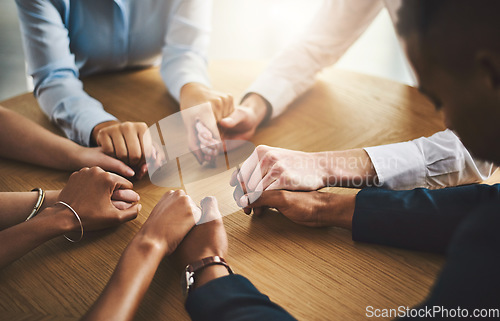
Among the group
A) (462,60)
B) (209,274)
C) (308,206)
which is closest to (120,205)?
(209,274)

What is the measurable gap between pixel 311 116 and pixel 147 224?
1.83 ft

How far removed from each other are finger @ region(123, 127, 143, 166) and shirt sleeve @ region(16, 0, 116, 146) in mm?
128

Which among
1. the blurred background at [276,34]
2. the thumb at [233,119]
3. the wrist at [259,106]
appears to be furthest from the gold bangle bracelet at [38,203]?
the blurred background at [276,34]

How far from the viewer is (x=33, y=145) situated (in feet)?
3.16

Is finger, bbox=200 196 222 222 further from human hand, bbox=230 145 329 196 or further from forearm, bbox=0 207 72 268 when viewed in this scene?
forearm, bbox=0 207 72 268

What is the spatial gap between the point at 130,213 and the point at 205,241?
158 millimetres

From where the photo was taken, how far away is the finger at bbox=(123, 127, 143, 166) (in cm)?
91

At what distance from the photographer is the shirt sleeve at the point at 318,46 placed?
3.92 feet

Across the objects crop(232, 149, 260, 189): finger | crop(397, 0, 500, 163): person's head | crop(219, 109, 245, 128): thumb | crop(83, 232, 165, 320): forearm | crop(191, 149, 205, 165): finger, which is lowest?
crop(191, 149, 205, 165): finger

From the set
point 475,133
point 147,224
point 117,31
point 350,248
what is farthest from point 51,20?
point 475,133

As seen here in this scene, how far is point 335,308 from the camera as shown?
0.61 meters

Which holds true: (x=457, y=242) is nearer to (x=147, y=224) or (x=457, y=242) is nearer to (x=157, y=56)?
(x=147, y=224)

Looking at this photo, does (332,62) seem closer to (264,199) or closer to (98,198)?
(264,199)

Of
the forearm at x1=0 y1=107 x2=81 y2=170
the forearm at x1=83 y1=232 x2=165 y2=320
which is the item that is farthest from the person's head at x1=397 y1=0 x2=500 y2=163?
the forearm at x1=0 y1=107 x2=81 y2=170
